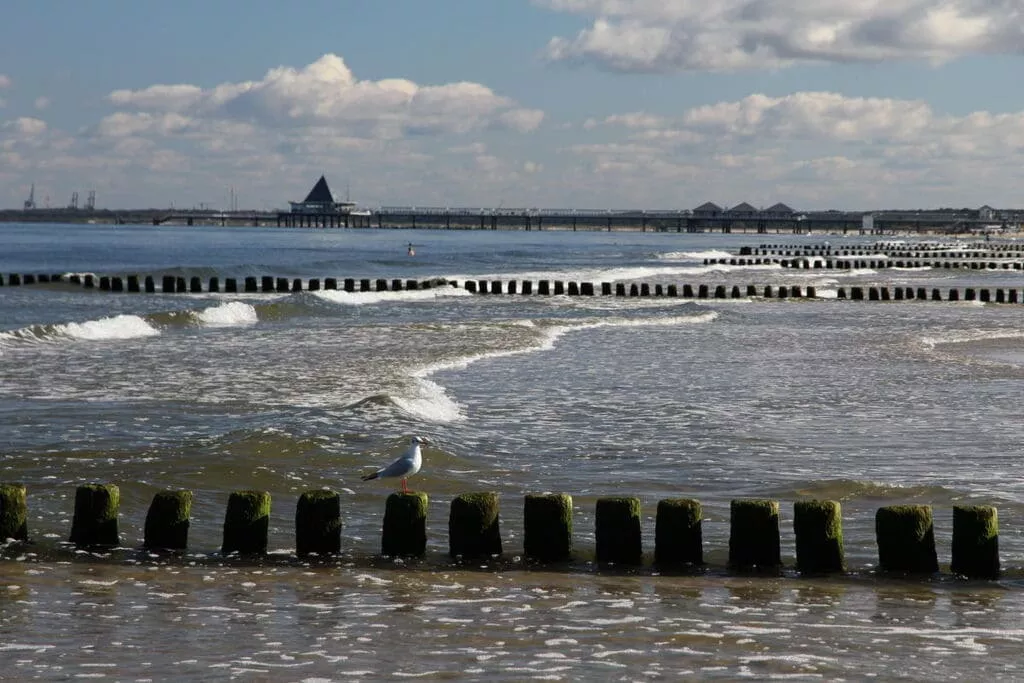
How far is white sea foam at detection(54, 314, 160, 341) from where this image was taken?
99.7 ft

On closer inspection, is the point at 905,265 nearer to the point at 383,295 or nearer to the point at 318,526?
the point at 383,295

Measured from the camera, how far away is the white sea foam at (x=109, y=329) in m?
30.4

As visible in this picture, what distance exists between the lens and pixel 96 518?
33.4 ft

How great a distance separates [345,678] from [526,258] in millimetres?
101002

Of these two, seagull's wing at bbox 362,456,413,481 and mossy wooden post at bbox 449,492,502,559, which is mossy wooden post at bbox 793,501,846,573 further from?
seagull's wing at bbox 362,456,413,481

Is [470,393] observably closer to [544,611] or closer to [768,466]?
[768,466]

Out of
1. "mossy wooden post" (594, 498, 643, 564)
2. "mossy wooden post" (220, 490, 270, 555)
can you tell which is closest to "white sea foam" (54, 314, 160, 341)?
"mossy wooden post" (220, 490, 270, 555)

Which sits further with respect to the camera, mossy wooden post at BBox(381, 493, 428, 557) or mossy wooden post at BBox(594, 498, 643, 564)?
mossy wooden post at BBox(381, 493, 428, 557)

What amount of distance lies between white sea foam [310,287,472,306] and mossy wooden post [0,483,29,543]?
35.8 metres

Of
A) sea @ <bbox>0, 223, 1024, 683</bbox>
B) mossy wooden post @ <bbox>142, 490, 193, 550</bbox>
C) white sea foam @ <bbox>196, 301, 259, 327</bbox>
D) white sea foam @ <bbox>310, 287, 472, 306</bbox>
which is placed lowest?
white sea foam @ <bbox>310, 287, 472, 306</bbox>

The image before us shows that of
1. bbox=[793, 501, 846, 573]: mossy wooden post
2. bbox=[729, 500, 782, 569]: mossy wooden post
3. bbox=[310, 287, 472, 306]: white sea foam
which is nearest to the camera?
bbox=[793, 501, 846, 573]: mossy wooden post

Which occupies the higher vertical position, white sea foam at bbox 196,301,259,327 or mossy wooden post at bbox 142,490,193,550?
mossy wooden post at bbox 142,490,193,550

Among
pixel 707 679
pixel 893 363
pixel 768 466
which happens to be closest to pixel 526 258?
pixel 893 363

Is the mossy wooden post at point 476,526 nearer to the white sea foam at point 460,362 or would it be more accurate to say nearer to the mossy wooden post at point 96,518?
the mossy wooden post at point 96,518
